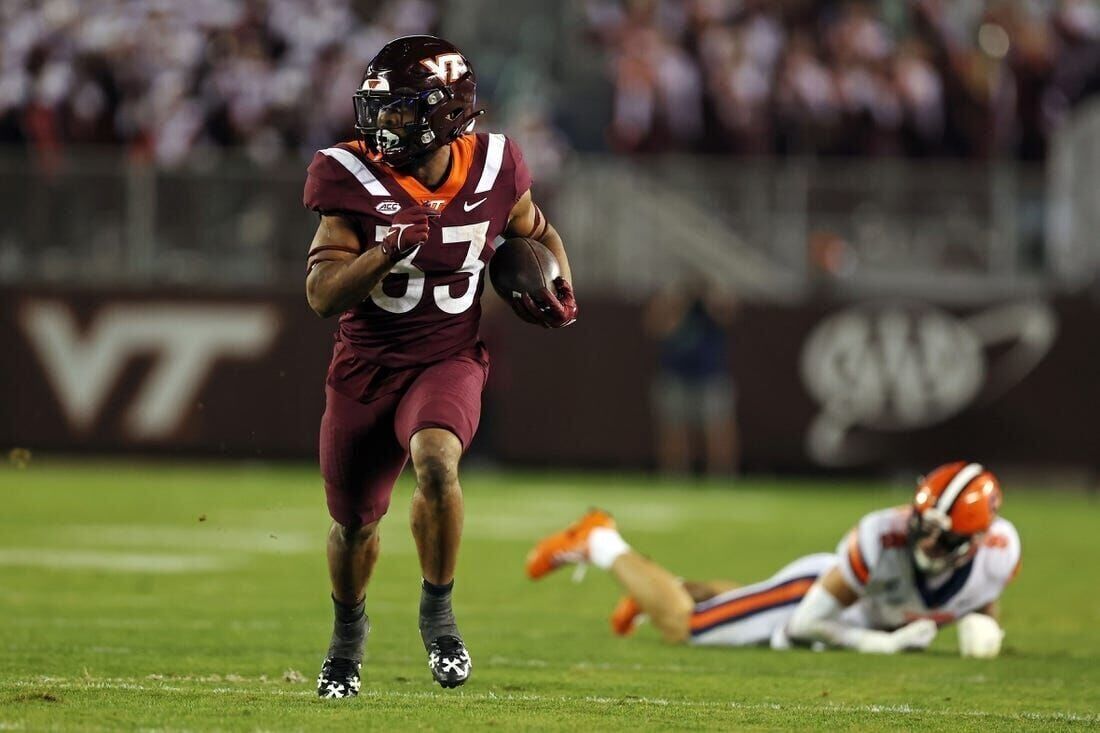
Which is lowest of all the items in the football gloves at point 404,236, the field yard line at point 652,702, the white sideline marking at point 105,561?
the white sideline marking at point 105,561

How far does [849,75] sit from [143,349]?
672 centimetres

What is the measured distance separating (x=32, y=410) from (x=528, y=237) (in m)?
10.8

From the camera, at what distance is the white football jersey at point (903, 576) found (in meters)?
7.14

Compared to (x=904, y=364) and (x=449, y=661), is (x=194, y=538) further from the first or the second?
(x=904, y=364)

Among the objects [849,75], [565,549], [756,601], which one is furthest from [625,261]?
[756,601]

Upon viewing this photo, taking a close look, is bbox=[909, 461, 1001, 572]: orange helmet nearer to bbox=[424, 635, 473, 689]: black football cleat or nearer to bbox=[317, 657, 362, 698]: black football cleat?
bbox=[424, 635, 473, 689]: black football cleat

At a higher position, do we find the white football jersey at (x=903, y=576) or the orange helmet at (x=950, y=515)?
the orange helmet at (x=950, y=515)

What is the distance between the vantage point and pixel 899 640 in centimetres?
740

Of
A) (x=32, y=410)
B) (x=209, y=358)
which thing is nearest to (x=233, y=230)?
(x=209, y=358)

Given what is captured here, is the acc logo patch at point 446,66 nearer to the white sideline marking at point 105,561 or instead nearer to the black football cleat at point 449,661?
the black football cleat at point 449,661

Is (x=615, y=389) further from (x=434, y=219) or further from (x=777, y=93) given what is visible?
(x=434, y=219)

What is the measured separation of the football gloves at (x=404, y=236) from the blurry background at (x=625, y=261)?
1003 cm

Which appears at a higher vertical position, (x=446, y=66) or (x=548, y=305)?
(x=446, y=66)

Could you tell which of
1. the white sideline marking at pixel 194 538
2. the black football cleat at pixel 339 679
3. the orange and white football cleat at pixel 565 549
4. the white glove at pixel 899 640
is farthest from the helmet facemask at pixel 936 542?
the white sideline marking at pixel 194 538
